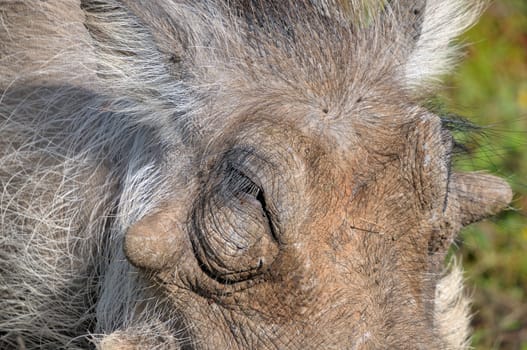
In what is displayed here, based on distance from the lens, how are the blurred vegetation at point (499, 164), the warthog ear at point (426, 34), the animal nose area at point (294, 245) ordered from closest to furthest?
the animal nose area at point (294, 245) → the warthog ear at point (426, 34) → the blurred vegetation at point (499, 164)

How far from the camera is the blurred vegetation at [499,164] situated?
4410 mm

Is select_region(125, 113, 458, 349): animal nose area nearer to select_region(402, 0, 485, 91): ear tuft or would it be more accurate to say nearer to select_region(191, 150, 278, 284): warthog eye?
select_region(191, 150, 278, 284): warthog eye

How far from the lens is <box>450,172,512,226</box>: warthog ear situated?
303 centimetres

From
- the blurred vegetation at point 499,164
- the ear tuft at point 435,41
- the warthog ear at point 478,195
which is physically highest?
the ear tuft at point 435,41

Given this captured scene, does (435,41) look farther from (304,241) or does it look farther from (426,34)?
(304,241)

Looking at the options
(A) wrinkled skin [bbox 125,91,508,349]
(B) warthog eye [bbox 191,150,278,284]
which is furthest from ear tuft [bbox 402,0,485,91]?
(B) warthog eye [bbox 191,150,278,284]

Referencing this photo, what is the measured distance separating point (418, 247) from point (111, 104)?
0.90 metres

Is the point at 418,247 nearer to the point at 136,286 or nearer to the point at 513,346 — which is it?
the point at 136,286

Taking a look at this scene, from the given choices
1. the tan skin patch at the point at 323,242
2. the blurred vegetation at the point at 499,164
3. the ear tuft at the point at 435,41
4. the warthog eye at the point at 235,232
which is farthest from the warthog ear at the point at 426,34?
the warthog eye at the point at 235,232

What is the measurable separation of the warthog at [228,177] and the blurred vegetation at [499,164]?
51 cm

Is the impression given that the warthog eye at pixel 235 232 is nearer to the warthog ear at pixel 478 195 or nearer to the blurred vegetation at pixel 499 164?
the warthog ear at pixel 478 195

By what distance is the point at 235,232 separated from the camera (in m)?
2.45

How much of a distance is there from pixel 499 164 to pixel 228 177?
278cm

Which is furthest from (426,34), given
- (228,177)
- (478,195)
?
(228,177)
